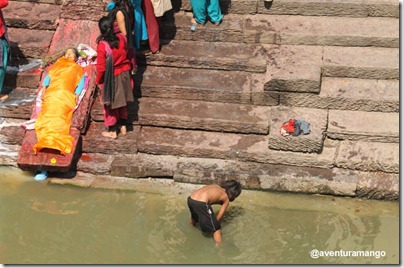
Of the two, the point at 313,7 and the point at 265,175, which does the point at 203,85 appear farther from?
the point at 313,7

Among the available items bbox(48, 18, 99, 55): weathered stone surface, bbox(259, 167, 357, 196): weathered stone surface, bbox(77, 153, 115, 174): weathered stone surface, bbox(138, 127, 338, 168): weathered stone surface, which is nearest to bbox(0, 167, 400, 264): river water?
bbox(259, 167, 357, 196): weathered stone surface

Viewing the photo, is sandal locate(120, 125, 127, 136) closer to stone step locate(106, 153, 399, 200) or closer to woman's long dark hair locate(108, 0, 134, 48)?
stone step locate(106, 153, 399, 200)

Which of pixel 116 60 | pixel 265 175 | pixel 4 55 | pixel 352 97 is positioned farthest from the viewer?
pixel 4 55

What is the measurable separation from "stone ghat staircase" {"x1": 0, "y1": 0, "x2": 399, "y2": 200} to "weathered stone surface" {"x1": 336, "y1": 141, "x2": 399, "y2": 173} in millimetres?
12

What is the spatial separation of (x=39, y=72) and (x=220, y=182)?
3.02 m

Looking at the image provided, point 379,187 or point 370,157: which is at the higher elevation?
point 370,157

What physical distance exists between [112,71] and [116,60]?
135 mm

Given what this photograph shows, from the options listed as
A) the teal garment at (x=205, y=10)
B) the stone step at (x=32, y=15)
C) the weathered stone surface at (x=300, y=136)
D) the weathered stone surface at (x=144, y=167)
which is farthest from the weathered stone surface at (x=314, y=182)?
the stone step at (x=32, y=15)

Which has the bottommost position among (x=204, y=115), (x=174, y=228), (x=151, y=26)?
(x=174, y=228)

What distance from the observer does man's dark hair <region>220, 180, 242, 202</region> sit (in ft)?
23.4

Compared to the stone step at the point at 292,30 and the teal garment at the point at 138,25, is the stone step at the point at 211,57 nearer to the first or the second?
the stone step at the point at 292,30

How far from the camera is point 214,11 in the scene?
9.19 m

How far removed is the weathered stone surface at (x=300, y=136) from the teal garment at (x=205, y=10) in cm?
175

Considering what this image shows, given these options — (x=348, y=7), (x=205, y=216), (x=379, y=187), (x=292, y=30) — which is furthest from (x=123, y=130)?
(x=348, y=7)
